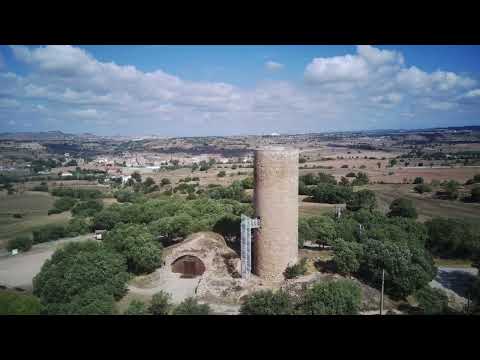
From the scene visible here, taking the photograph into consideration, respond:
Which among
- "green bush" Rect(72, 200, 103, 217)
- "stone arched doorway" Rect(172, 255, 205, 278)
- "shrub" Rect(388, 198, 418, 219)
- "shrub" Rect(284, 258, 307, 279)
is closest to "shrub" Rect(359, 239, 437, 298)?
"shrub" Rect(284, 258, 307, 279)

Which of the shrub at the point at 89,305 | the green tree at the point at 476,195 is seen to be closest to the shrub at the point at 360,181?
the green tree at the point at 476,195

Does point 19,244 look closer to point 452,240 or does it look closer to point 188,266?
point 188,266

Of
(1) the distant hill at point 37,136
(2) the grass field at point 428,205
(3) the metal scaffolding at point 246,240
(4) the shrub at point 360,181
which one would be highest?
(1) the distant hill at point 37,136

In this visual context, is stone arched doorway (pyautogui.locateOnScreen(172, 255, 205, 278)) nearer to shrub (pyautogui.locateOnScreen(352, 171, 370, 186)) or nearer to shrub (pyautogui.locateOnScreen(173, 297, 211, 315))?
shrub (pyautogui.locateOnScreen(173, 297, 211, 315))

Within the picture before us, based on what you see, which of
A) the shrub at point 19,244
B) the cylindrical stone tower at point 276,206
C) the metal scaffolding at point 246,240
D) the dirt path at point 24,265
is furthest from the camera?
the shrub at point 19,244

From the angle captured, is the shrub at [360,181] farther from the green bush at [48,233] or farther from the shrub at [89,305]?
the shrub at [89,305]

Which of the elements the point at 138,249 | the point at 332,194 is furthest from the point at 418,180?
the point at 138,249
